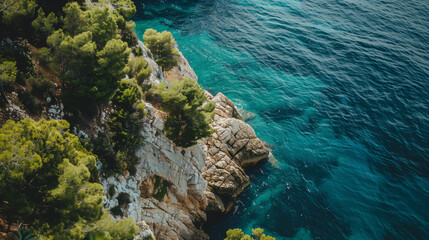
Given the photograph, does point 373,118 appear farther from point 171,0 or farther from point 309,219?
point 171,0

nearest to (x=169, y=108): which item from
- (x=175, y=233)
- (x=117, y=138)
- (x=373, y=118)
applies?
(x=117, y=138)

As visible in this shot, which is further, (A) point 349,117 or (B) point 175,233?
(A) point 349,117

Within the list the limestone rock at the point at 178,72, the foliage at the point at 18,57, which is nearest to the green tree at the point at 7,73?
the foliage at the point at 18,57

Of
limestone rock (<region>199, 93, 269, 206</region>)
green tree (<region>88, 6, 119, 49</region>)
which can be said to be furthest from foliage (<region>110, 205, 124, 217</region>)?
green tree (<region>88, 6, 119, 49</region>)

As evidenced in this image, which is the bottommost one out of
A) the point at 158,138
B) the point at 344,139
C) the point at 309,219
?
the point at 309,219

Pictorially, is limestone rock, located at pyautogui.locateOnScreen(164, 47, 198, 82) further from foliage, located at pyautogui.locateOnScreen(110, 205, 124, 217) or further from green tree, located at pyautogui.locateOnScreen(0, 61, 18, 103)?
green tree, located at pyautogui.locateOnScreen(0, 61, 18, 103)

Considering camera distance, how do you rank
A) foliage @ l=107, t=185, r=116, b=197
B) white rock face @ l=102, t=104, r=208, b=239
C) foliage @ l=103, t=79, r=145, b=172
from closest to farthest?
foliage @ l=107, t=185, r=116, b=197, foliage @ l=103, t=79, r=145, b=172, white rock face @ l=102, t=104, r=208, b=239

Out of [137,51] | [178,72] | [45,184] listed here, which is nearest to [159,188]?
[45,184]
